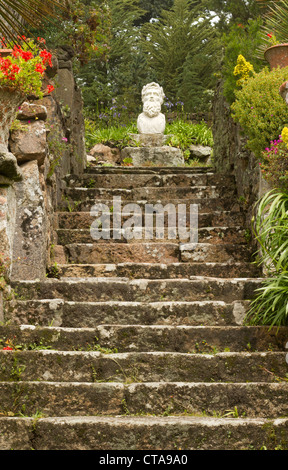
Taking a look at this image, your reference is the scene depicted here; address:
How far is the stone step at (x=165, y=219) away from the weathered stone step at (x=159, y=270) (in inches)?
35.5

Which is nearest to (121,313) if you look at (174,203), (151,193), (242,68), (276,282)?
(276,282)

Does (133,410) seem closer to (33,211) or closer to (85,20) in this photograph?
(33,211)

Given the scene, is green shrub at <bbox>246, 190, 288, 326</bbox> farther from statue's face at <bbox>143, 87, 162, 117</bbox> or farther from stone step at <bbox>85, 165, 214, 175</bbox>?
statue's face at <bbox>143, 87, 162, 117</bbox>

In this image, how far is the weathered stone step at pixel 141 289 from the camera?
424cm

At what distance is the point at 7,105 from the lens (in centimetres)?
418

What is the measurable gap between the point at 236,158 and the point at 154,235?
4.56 feet

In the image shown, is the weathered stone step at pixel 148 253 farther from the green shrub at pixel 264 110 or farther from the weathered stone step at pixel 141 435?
the weathered stone step at pixel 141 435

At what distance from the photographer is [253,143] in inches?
193

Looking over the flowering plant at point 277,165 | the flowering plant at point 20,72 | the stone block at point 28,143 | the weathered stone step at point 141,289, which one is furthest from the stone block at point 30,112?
the flowering plant at point 277,165

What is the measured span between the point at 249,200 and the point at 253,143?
0.74 metres

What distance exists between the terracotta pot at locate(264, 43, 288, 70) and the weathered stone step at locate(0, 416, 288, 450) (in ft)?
12.0

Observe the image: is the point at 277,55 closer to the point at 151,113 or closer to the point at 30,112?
the point at 30,112

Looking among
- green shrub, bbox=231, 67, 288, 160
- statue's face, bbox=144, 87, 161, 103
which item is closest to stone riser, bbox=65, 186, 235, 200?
green shrub, bbox=231, 67, 288, 160
